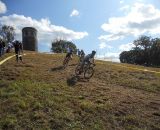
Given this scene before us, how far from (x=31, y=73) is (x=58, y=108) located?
827 centimetres

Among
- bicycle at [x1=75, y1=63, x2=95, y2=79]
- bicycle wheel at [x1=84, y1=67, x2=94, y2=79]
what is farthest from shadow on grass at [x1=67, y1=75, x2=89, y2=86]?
bicycle wheel at [x1=84, y1=67, x2=94, y2=79]

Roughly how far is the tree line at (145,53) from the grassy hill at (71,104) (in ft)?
258

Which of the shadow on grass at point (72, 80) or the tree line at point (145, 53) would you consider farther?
the tree line at point (145, 53)

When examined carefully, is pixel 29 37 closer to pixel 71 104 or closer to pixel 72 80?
pixel 72 80

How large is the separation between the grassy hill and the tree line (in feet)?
258

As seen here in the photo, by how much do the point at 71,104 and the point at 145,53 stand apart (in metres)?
93.4

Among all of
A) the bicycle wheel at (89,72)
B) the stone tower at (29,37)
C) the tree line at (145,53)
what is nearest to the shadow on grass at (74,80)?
the bicycle wheel at (89,72)

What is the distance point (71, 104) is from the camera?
1786 centimetres

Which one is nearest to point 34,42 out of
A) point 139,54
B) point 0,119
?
point 139,54

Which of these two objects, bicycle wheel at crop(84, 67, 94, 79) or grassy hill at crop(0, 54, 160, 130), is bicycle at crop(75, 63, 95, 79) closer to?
bicycle wheel at crop(84, 67, 94, 79)

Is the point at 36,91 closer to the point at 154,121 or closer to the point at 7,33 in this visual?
the point at 154,121

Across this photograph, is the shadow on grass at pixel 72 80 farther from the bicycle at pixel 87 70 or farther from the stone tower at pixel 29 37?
the stone tower at pixel 29 37

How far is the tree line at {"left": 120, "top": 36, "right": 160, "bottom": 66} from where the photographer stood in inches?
4008

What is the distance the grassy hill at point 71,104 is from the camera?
1550cm
